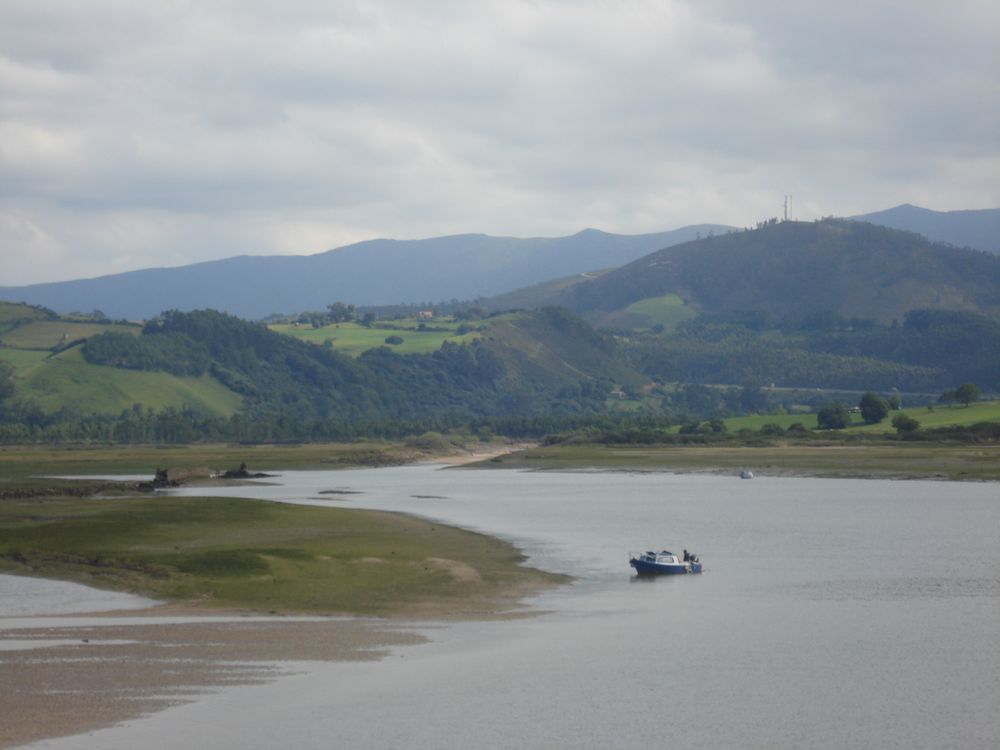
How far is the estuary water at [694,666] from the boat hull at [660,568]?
1074mm

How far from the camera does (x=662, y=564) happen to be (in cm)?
5819

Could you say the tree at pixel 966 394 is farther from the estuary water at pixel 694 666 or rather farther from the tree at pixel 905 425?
the estuary water at pixel 694 666

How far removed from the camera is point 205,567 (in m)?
53.1

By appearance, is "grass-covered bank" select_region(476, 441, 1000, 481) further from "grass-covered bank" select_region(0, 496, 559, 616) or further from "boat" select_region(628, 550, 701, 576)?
"grass-covered bank" select_region(0, 496, 559, 616)

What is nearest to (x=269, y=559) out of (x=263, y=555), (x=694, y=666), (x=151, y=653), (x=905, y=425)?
(x=263, y=555)

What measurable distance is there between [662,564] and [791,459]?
78000 millimetres

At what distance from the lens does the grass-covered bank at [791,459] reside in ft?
384

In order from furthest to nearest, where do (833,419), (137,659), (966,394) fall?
(966,394) < (833,419) < (137,659)

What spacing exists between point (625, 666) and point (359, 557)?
21.5m

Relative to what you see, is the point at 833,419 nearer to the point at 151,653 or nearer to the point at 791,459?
the point at 791,459

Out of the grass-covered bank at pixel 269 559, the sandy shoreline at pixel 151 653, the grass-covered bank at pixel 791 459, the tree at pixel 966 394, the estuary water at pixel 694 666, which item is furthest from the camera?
the tree at pixel 966 394

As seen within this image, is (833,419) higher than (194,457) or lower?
higher

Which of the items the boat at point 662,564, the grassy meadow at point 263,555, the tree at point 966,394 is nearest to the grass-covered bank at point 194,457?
the grassy meadow at point 263,555

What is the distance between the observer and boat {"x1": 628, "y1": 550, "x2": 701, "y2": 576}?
58250mm
